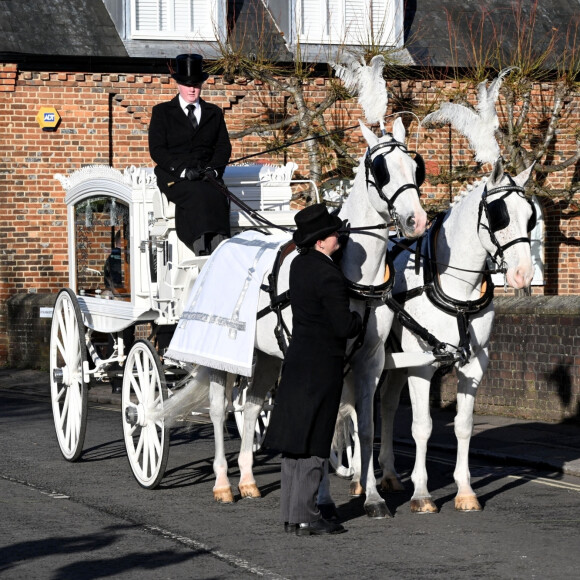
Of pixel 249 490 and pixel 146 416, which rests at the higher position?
pixel 146 416

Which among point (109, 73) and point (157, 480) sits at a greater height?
point (109, 73)

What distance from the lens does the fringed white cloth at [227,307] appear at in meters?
→ 8.52

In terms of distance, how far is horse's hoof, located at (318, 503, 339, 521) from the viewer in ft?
25.6

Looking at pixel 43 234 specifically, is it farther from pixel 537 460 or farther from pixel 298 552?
pixel 298 552

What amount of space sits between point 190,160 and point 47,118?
10.9 metres

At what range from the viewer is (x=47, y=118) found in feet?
66.6

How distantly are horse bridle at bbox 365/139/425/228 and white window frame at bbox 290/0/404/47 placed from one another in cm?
1362

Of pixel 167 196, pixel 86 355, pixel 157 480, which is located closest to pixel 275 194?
pixel 167 196

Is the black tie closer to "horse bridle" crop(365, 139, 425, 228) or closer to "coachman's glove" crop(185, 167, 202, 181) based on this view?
"coachman's glove" crop(185, 167, 202, 181)

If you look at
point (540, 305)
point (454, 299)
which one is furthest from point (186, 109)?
point (540, 305)

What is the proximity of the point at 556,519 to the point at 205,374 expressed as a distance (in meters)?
2.73

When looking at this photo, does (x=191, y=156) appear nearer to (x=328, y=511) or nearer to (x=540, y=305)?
(x=328, y=511)

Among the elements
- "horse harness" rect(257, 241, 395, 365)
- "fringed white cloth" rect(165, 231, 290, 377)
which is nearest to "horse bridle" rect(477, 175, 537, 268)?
"horse harness" rect(257, 241, 395, 365)

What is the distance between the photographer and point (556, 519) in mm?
7996
